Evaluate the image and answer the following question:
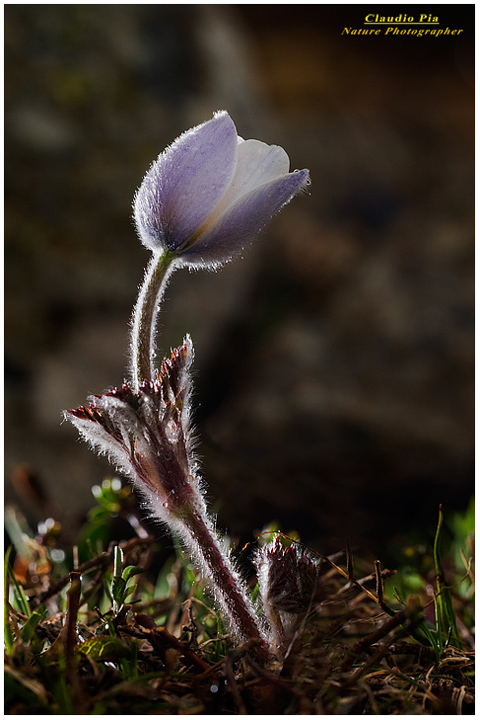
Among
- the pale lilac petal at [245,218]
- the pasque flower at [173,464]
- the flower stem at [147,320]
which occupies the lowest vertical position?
the pasque flower at [173,464]

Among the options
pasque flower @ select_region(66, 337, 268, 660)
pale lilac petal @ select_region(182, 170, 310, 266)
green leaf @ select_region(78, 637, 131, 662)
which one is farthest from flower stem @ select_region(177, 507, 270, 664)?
pale lilac petal @ select_region(182, 170, 310, 266)

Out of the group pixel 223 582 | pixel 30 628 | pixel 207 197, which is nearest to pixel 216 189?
pixel 207 197

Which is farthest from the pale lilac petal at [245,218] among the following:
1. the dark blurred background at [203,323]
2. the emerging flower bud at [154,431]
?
the dark blurred background at [203,323]

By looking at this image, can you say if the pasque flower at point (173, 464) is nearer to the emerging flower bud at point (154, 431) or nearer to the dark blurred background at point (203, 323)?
the emerging flower bud at point (154, 431)

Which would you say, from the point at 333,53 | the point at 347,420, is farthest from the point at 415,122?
the point at 347,420

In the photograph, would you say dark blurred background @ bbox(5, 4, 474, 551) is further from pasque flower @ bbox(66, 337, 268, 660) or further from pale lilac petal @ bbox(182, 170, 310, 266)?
pale lilac petal @ bbox(182, 170, 310, 266)

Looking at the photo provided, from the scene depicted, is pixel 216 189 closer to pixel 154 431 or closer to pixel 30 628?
pixel 154 431
